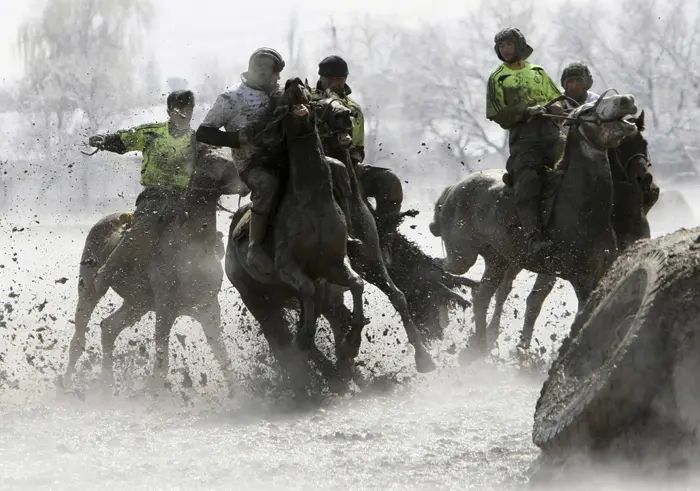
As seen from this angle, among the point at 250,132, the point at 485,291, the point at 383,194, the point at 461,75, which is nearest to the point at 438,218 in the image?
the point at 485,291

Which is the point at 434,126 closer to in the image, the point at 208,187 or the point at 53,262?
the point at 53,262

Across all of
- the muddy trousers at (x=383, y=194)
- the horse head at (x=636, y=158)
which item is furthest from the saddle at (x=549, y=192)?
the muddy trousers at (x=383, y=194)

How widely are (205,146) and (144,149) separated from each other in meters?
0.53

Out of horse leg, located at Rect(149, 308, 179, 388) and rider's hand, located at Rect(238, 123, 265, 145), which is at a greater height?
rider's hand, located at Rect(238, 123, 265, 145)

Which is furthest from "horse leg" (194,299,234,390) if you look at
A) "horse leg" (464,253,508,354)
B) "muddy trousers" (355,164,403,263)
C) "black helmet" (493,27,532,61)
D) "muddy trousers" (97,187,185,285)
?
"black helmet" (493,27,532,61)

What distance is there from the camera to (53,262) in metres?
24.6

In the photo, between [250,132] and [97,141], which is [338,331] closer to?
[250,132]

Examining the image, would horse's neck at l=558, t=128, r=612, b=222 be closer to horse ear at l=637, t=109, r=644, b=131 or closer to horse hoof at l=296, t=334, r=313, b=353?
horse ear at l=637, t=109, r=644, b=131

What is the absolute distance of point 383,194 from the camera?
10.3 meters

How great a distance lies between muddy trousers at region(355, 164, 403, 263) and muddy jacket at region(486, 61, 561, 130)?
3.31ft

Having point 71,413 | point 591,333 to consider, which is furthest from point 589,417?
point 71,413

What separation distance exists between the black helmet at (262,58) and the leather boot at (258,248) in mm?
1149

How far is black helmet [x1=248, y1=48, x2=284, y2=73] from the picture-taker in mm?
9258

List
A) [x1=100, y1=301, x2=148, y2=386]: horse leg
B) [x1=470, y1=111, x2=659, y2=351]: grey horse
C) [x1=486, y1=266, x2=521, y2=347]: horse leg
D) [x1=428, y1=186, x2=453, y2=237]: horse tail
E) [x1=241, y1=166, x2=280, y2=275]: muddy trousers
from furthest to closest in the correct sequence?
[x1=428, y1=186, x2=453, y2=237]: horse tail
[x1=486, y1=266, x2=521, y2=347]: horse leg
[x1=100, y1=301, x2=148, y2=386]: horse leg
[x1=470, y1=111, x2=659, y2=351]: grey horse
[x1=241, y1=166, x2=280, y2=275]: muddy trousers
